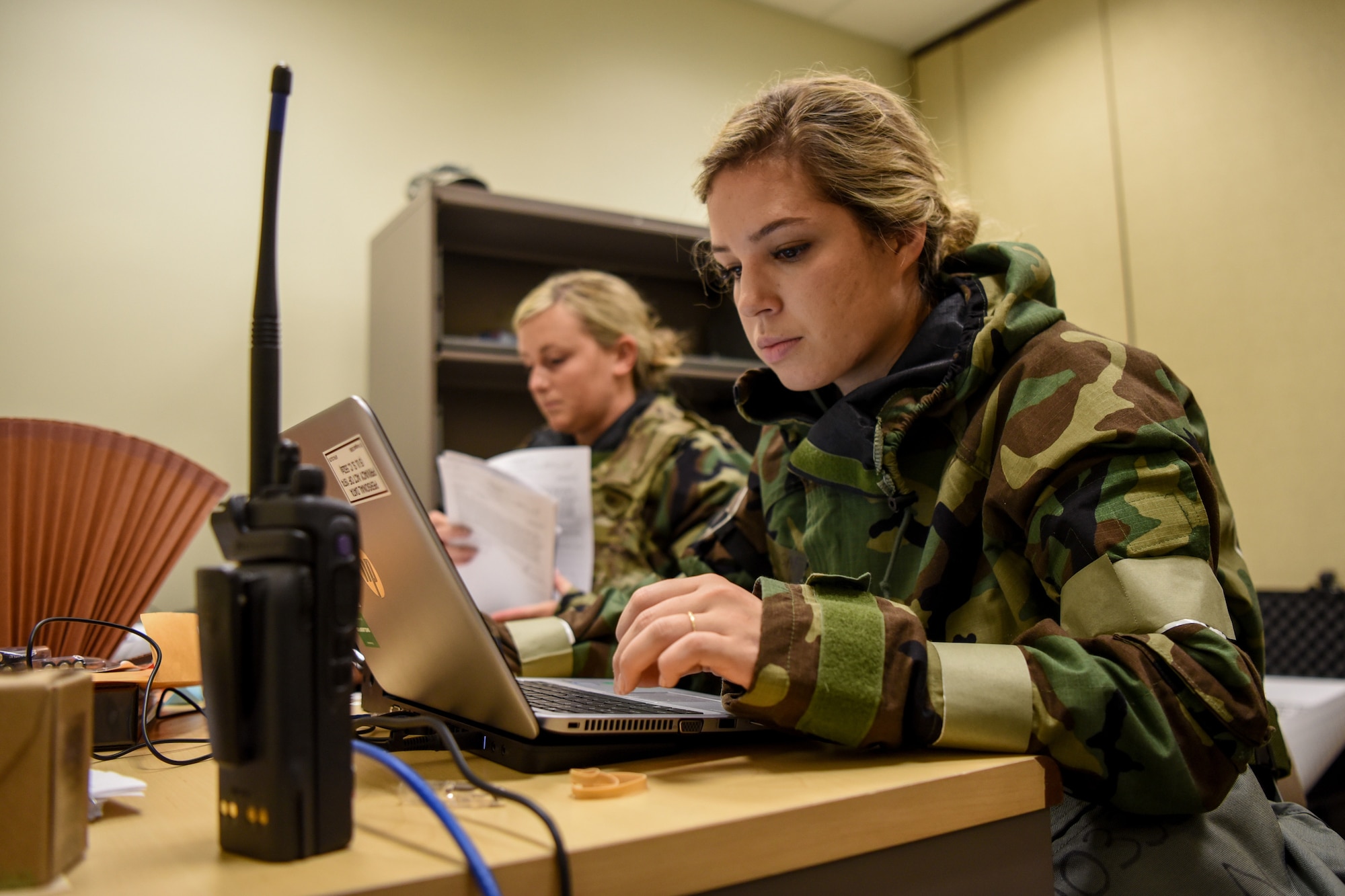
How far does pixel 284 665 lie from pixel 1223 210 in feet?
9.09

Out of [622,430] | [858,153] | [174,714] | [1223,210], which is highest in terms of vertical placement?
[1223,210]

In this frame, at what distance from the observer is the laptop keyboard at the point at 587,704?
0.62 metres

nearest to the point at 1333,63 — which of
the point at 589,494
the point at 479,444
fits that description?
the point at 589,494

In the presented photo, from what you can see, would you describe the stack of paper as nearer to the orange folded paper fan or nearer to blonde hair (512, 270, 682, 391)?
the orange folded paper fan

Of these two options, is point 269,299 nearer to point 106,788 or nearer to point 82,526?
point 106,788

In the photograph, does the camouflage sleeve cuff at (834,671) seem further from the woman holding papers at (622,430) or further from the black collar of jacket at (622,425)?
the black collar of jacket at (622,425)

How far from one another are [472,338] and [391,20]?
0.94 metres

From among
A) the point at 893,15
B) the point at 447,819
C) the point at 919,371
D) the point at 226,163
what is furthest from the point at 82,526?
the point at 893,15

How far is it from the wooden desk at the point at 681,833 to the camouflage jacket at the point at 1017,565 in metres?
0.04

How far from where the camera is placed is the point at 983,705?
0.58m

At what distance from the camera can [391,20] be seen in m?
2.50

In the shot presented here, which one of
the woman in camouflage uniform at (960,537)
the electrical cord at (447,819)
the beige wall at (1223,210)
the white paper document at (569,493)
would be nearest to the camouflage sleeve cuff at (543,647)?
the woman in camouflage uniform at (960,537)

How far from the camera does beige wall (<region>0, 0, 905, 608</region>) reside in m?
2.08

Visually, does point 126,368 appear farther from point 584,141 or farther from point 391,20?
point 584,141
